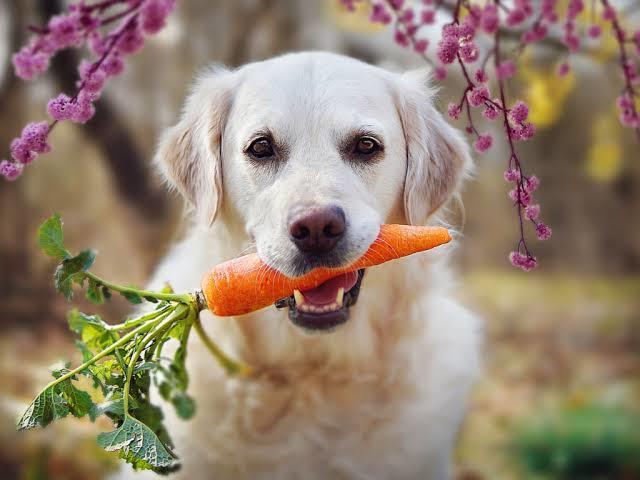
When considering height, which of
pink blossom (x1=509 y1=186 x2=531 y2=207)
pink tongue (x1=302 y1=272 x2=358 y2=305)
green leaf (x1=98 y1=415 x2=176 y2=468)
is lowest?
green leaf (x1=98 y1=415 x2=176 y2=468)

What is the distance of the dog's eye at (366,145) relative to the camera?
2.12 m

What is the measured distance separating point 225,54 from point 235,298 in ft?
10.9

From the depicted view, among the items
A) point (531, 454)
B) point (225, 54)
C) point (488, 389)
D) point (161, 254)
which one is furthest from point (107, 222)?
point (531, 454)

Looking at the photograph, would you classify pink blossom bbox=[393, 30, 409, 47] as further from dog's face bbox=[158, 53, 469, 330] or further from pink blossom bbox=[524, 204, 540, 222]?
pink blossom bbox=[524, 204, 540, 222]

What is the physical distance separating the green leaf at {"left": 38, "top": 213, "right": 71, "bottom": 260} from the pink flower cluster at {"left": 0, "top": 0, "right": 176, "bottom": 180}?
0.70ft

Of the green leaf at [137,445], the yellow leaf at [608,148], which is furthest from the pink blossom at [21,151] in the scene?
the yellow leaf at [608,148]

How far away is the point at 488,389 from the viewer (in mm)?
5547

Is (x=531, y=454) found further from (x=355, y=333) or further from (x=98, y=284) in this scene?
(x=98, y=284)

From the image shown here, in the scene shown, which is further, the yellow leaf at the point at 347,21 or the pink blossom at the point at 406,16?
the yellow leaf at the point at 347,21

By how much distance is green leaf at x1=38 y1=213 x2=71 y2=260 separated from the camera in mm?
1807

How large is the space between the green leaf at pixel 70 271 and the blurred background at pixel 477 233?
5.70 feet

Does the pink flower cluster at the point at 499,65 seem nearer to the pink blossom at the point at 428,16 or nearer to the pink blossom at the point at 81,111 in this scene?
the pink blossom at the point at 428,16

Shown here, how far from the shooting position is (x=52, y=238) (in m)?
1.82

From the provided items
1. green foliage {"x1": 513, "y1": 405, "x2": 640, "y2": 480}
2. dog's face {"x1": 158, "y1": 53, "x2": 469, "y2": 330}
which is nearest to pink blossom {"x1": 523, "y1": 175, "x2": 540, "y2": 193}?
dog's face {"x1": 158, "y1": 53, "x2": 469, "y2": 330}
